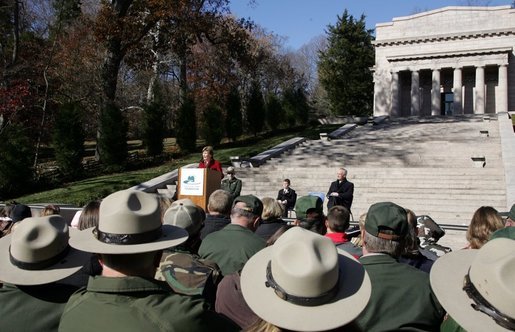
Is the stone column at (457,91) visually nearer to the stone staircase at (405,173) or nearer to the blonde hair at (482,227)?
the stone staircase at (405,173)

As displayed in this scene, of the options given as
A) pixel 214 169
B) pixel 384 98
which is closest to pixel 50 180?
pixel 214 169

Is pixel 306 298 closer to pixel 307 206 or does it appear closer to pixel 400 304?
pixel 400 304

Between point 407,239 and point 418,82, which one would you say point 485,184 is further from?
point 418,82

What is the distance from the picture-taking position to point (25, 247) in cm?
288

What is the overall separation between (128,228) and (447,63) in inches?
1941

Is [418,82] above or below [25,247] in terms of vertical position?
above

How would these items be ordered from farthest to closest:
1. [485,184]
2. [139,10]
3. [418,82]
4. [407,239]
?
1. [418,82]
2. [139,10]
3. [485,184]
4. [407,239]

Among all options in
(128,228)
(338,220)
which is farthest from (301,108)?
(128,228)

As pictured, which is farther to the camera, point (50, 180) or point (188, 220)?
point (50, 180)

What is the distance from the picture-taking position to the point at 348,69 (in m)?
54.0

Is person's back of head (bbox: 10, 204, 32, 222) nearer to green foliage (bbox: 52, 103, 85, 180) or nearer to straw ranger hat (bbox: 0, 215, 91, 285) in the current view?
straw ranger hat (bbox: 0, 215, 91, 285)

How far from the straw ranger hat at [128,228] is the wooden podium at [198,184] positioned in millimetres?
8961

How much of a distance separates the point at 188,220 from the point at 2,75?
2130cm

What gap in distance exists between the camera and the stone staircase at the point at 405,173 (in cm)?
1621
